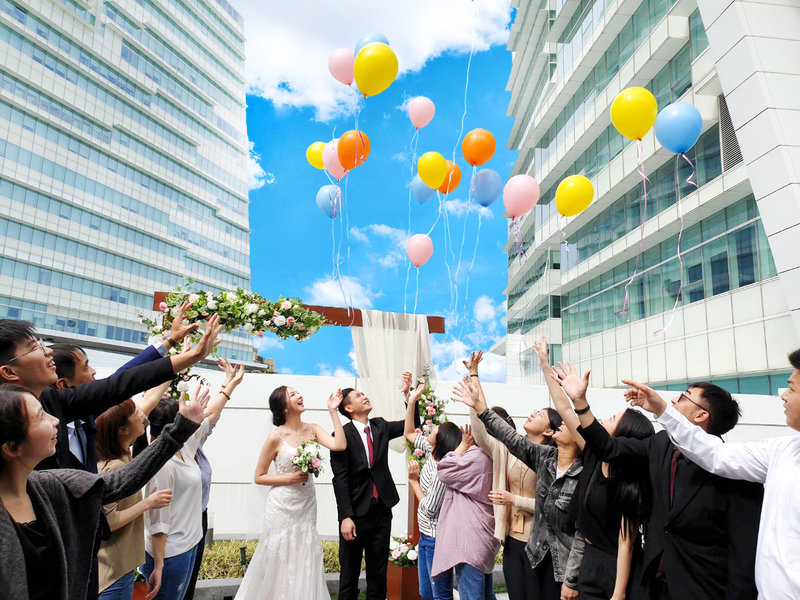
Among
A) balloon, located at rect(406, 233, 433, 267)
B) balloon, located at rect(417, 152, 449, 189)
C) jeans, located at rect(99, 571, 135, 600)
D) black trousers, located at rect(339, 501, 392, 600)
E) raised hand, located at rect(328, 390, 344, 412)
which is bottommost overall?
black trousers, located at rect(339, 501, 392, 600)

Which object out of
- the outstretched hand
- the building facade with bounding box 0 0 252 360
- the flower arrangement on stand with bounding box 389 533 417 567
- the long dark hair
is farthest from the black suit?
the building facade with bounding box 0 0 252 360

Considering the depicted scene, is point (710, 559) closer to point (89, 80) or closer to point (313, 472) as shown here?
point (313, 472)

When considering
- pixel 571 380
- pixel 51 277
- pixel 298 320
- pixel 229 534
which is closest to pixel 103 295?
pixel 51 277

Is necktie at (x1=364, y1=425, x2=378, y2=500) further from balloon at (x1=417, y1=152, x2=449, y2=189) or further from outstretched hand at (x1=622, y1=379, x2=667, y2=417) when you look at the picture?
balloon at (x1=417, y1=152, x2=449, y2=189)

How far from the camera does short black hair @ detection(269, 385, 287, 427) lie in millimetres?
4918

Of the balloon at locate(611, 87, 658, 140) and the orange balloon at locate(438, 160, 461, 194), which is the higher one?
the balloon at locate(611, 87, 658, 140)

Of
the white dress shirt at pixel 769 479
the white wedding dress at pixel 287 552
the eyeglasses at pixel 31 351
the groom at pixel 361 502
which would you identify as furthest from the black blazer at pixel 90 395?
the groom at pixel 361 502

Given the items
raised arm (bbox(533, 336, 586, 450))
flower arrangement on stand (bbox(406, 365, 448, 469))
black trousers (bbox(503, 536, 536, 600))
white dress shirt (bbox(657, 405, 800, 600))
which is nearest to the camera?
white dress shirt (bbox(657, 405, 800, 600))

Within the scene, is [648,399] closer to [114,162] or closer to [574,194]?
[574,194]

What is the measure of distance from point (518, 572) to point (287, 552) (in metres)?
1.87

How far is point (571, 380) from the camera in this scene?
112 inches

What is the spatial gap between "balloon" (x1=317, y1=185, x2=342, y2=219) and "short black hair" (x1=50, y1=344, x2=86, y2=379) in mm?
5596

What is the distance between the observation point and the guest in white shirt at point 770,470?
83.0 inches

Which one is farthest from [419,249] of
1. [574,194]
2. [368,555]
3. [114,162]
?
[114,162]
